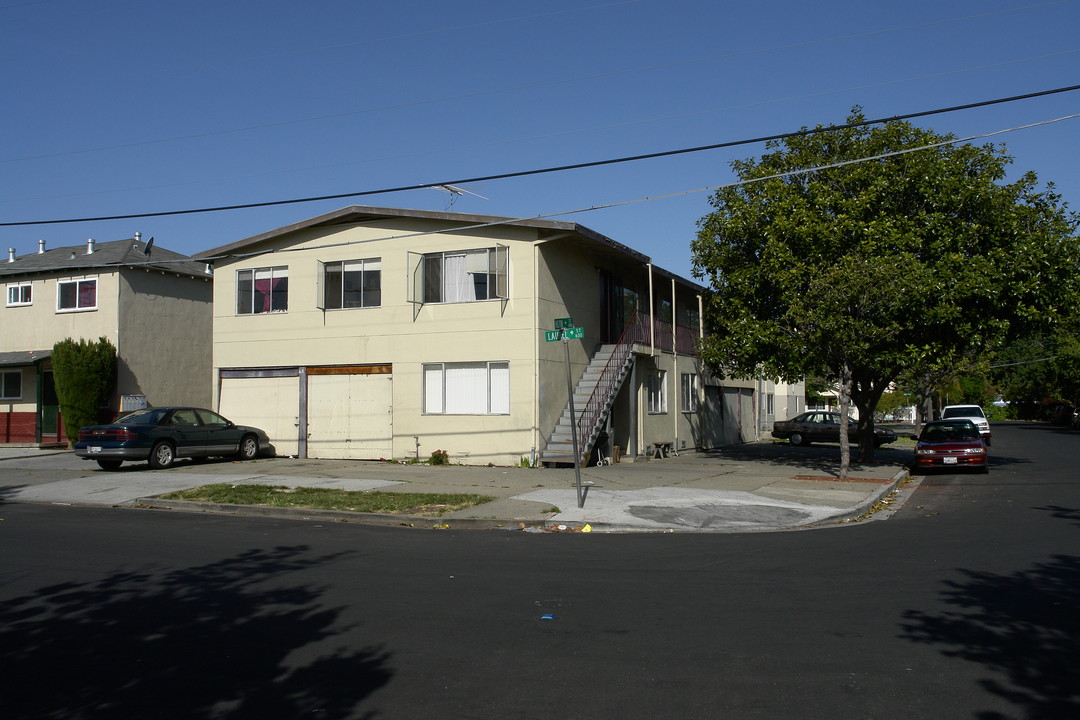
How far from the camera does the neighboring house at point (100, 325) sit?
2755cm

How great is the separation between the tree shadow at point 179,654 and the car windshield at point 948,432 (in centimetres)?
1940

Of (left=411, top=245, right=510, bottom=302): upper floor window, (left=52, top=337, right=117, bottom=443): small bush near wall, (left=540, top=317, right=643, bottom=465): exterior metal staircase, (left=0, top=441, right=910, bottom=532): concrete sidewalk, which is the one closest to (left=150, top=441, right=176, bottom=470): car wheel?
(left=0, top=441, right=910, bottom=532): concrete sidewalk

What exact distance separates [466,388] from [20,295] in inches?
693

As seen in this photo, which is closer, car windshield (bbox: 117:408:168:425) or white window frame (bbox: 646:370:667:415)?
car windshield (bbox: 117:408:168:425)

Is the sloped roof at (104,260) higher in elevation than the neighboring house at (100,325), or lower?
higher

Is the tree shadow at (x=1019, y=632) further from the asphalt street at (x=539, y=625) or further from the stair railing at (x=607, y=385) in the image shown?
the stair railing at (x=607, y=385)

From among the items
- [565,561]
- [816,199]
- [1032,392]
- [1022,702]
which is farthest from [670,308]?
[1032,392]

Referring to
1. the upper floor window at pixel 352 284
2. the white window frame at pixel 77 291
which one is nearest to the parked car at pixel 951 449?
the upper floor window at pixel 352 284

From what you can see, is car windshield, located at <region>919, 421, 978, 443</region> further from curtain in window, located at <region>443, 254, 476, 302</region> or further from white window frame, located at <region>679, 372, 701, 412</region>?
curtain in window, located at <region>443, 254, 476, 302</region>

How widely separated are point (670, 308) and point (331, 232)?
12758 mm

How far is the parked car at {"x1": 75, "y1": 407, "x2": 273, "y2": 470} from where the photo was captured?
19359mm

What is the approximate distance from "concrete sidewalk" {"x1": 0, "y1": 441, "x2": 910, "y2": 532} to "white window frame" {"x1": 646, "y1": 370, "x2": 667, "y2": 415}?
214 centimetres

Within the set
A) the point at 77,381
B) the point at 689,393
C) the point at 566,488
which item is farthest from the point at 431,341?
the point at 77,381

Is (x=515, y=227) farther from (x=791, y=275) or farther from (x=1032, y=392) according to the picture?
(x=1032, y=392)
